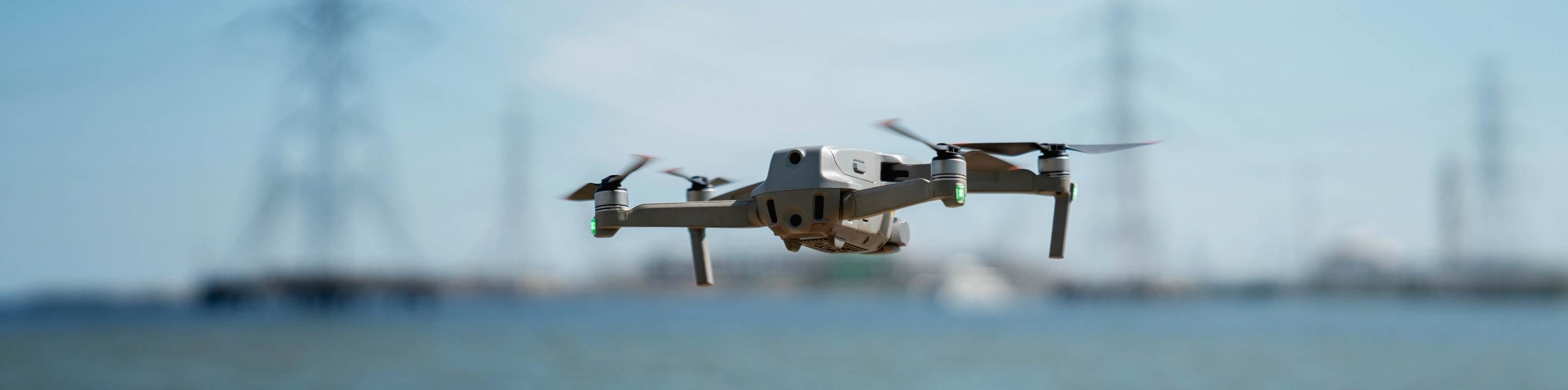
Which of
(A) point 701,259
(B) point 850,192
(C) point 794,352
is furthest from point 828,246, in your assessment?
(C) point 794,352

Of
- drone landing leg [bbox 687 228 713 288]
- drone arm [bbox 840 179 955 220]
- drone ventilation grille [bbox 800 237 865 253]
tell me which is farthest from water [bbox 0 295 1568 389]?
drone arm [bbox 840 179 955 220]

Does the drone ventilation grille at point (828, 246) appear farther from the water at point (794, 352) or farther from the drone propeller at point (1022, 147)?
the water at point (794, 352)

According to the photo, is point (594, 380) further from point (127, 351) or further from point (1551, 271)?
point (1551, 271)

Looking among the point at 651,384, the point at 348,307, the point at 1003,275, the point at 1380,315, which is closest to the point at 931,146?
the point at 651,384

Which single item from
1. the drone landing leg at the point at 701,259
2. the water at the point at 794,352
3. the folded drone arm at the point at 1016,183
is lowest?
the water at the point at 794,352

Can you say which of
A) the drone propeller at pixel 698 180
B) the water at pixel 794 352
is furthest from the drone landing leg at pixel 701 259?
the water at pixel 794 352

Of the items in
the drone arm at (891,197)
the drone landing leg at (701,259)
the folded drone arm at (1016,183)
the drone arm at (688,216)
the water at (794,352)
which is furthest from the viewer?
the water at (794,352)
